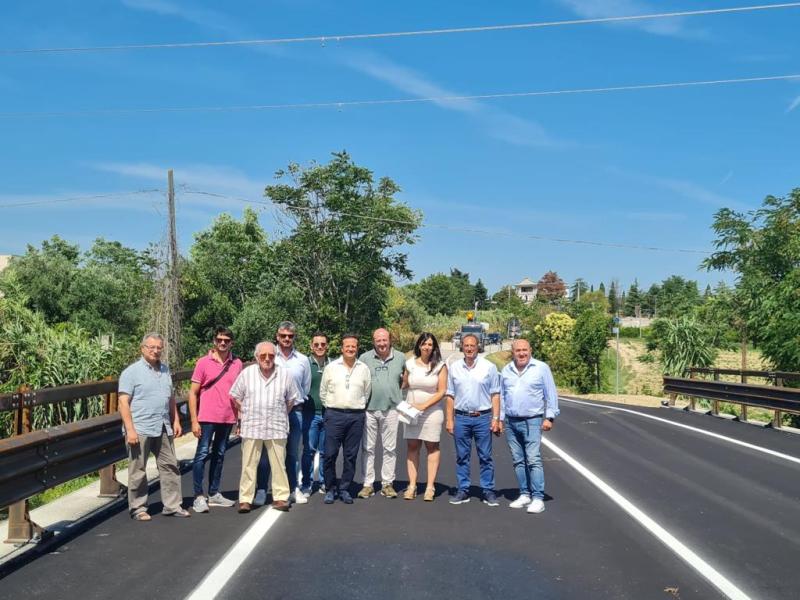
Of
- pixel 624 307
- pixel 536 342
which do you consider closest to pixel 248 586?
pixel 536 342

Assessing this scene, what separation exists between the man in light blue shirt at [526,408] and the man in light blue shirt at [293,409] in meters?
2.14

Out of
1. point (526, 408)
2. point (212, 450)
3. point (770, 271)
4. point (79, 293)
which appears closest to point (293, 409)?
point (212, 450)

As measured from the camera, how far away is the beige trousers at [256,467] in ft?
27.1

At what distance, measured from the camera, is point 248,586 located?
5.64 m

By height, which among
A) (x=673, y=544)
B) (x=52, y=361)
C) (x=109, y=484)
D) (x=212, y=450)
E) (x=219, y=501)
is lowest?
(x=673, y=544)

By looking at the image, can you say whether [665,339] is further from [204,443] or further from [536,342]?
[204,443]

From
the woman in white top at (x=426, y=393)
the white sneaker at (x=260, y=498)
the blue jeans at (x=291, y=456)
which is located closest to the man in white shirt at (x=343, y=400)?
the blue jeans at (x=291, y=456)

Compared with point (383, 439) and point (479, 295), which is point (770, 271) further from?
point (479, 295)

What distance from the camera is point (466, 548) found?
6750 millimetres

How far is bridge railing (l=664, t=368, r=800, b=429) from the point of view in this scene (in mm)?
16766

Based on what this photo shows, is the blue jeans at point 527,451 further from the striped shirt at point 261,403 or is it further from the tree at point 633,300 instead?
the tree at point 633,300

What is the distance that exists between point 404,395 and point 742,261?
90.1ft

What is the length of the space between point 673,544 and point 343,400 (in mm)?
3564

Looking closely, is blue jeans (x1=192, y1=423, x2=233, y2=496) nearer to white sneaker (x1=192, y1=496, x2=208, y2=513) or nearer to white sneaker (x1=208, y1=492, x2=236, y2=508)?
white sneaker (x1=208, y1=492, x2=236, y2=508)
